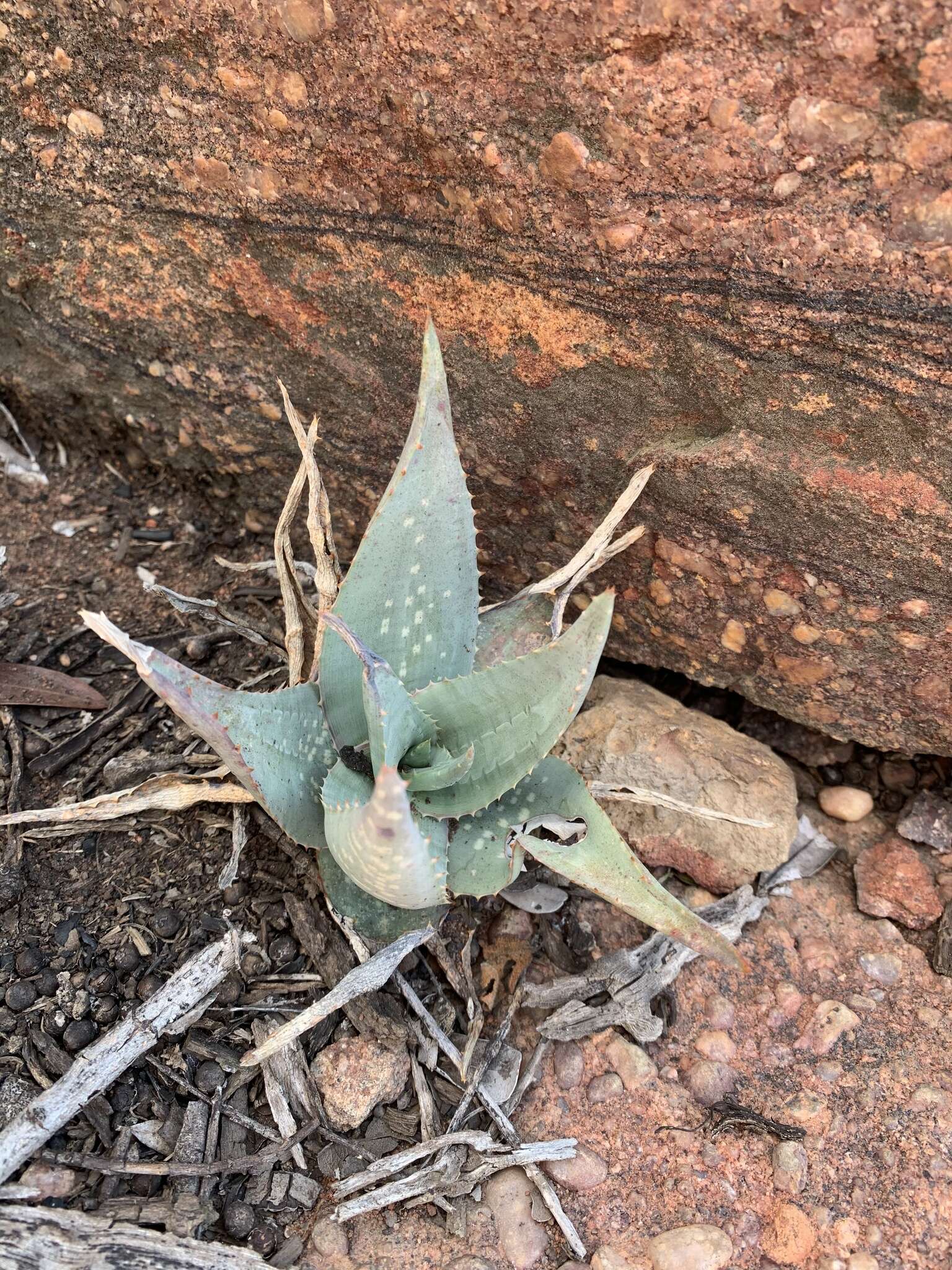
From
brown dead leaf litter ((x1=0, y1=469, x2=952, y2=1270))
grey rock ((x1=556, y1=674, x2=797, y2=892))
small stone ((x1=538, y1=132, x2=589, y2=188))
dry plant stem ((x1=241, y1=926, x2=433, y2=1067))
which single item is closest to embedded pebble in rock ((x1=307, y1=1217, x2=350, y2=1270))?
brown dead leaf litter ((x1=0, y1=469, x2=952, y2=1270))

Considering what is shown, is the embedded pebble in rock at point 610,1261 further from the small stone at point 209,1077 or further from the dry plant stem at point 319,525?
the dry plant stem at point 319,525

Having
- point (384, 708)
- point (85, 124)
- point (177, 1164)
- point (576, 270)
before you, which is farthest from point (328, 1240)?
point (85, 124)

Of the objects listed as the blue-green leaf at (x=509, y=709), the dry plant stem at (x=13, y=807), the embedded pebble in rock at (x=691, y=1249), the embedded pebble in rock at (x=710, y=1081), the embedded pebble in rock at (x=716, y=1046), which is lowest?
the embedded pebble in rock at (x=691, y=1249)

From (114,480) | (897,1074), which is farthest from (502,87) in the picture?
(897,1074)

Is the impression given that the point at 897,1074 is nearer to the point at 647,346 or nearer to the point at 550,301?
the point at 647,346

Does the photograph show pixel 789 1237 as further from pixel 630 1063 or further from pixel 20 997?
pixel 20 997

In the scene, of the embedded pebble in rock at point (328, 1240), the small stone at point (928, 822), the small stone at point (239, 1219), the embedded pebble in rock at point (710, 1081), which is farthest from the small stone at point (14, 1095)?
the small stone at point (928, 822)
